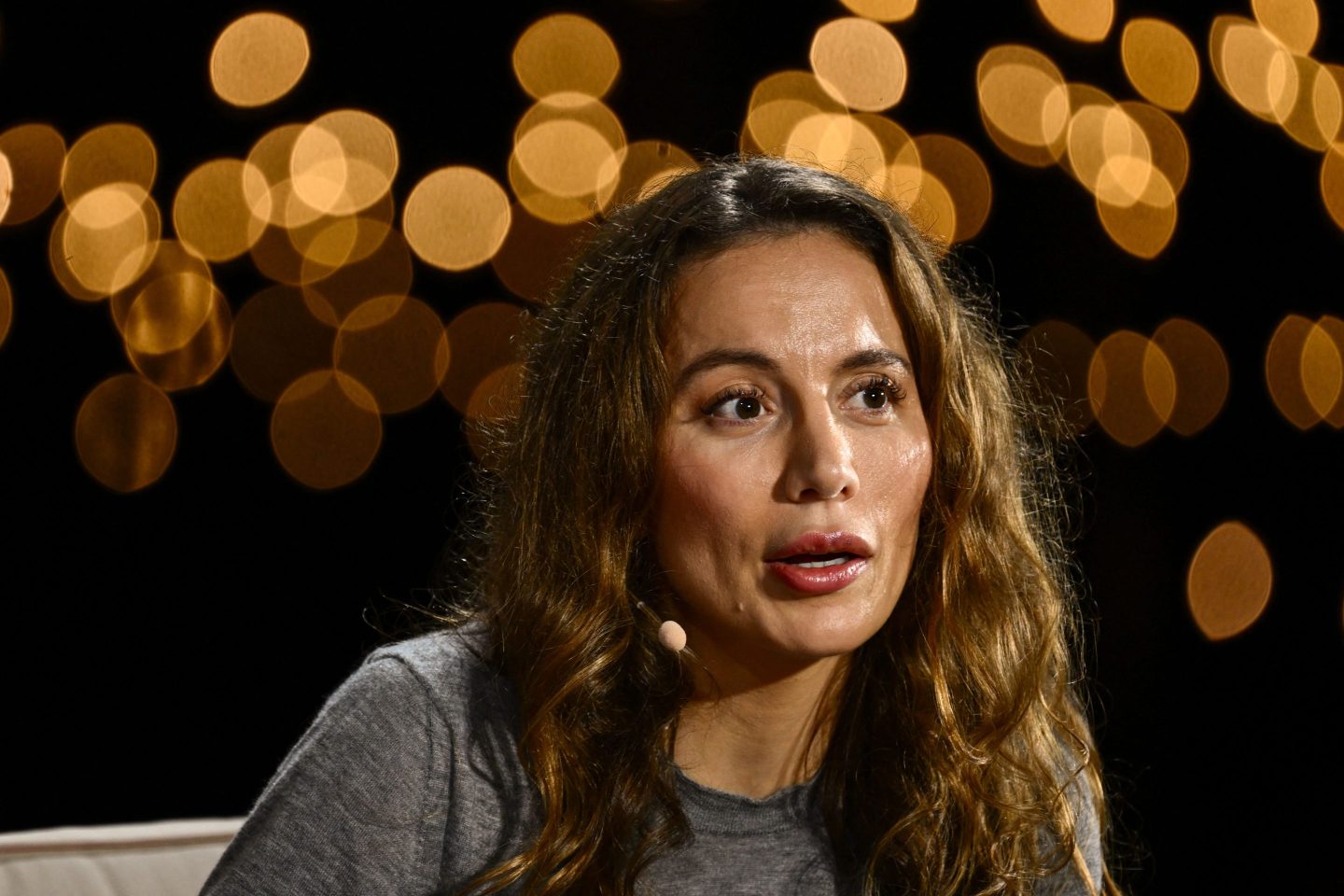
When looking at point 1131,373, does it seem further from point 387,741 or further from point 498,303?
point 387,741

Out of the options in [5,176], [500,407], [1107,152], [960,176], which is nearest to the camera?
[500,407]

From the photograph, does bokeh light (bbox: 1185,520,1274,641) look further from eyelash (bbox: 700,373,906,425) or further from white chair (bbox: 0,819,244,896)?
white chair (bbox: 0,819,244,896)

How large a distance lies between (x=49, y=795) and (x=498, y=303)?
1.35m

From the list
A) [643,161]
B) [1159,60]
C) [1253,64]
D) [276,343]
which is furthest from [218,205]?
[1253,64]

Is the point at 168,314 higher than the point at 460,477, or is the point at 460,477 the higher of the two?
the point at 168,314

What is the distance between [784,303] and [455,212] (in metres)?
1.61

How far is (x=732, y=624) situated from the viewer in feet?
4.53

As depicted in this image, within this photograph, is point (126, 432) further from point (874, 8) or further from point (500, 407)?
point (874, 8)

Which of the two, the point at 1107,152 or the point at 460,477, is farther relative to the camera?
the point at 1107,152

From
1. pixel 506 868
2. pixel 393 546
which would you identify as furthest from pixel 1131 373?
pixel 506 868

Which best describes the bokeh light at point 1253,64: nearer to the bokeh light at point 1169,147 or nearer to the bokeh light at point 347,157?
the bokeh light at point 1169,147

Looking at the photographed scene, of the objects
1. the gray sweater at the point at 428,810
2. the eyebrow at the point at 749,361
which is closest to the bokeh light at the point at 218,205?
the gray sweater at the point at 428,810

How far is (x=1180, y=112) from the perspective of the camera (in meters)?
3.16

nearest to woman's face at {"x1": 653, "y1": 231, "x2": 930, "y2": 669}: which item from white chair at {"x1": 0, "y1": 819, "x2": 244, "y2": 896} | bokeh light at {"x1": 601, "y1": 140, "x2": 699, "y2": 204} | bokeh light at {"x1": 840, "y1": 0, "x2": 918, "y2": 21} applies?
white chair at {"x1": 0, "y1": 819, "x2": 244, "y2": 896}
